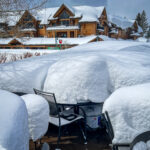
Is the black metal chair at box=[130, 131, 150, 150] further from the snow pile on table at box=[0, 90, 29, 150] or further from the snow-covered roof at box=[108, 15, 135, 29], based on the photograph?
the snow-covered roof at box=[108, 15, 135, 29]

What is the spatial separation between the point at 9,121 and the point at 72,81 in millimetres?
2180

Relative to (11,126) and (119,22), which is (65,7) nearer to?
(119,22)

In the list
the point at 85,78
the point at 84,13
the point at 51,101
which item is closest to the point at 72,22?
the point at 84,13

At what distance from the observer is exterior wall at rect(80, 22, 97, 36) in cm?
2472

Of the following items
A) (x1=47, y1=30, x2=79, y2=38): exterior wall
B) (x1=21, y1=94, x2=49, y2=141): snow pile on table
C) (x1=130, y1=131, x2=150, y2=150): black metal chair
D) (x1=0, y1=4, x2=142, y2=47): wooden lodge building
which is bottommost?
(x1=21, y1=94, x2=49, y2=141): snow pile on table

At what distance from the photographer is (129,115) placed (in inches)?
61.3

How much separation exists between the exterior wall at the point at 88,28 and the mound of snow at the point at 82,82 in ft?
74.0

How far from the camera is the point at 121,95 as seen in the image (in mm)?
1654

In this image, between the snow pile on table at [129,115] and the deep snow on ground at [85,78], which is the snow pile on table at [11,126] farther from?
the deep snow on ground at [85,78]

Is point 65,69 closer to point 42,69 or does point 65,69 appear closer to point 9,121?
point 42,69

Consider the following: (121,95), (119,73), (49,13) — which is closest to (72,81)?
(119,73)

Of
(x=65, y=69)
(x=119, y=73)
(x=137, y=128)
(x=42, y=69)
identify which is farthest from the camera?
(x=42, y=69)

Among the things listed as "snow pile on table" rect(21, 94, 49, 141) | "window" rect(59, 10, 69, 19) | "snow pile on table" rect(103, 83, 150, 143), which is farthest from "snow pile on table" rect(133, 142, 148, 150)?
"window" rect(59, 10, 69, 19)

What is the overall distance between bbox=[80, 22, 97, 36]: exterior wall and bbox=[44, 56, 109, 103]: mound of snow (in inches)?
889
